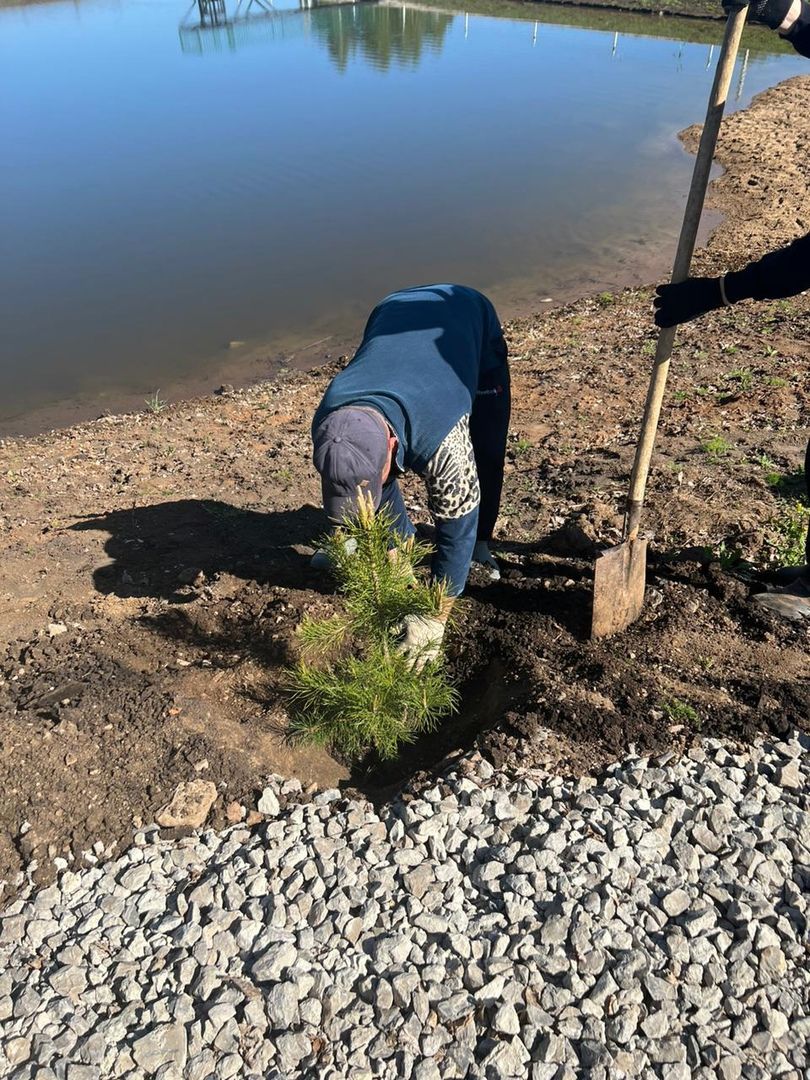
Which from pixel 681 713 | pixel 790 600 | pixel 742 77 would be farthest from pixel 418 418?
pixel 742 77

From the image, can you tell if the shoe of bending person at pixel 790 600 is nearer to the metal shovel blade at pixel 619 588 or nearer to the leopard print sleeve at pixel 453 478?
the metal shovel blade at pixel 619 588

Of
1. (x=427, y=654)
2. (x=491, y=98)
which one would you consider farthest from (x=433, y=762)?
(x=491, y=98)

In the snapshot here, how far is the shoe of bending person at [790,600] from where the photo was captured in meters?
3.77

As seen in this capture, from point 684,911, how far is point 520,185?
13.9 meters

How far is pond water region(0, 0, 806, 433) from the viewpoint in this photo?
33.3ft

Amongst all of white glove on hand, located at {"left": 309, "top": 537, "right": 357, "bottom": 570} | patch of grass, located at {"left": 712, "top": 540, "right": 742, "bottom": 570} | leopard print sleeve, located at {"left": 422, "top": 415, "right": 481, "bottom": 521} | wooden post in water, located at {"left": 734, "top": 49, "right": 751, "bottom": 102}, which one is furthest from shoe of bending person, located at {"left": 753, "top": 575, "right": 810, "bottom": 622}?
wooden post in water, located at {"left": 734, "top": 49, "right": 751, "bottom": 102}

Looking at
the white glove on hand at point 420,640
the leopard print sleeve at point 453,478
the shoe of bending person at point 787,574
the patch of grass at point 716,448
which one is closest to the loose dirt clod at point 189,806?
the white glove on hand at point 420,640

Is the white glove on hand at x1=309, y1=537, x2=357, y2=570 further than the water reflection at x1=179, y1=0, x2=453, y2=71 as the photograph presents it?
No

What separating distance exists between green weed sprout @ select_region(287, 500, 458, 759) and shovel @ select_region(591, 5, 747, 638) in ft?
2.48

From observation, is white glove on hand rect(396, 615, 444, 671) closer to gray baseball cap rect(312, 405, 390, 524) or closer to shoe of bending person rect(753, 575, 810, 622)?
gray baseball cap rect(312, 405, 390, 524)

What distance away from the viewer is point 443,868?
2922 millimetres

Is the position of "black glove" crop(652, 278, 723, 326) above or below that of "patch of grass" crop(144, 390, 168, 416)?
above

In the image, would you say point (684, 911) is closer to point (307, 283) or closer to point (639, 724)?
point (639, 724)

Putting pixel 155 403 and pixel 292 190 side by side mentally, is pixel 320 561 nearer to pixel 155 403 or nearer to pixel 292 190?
pixel 155 403
